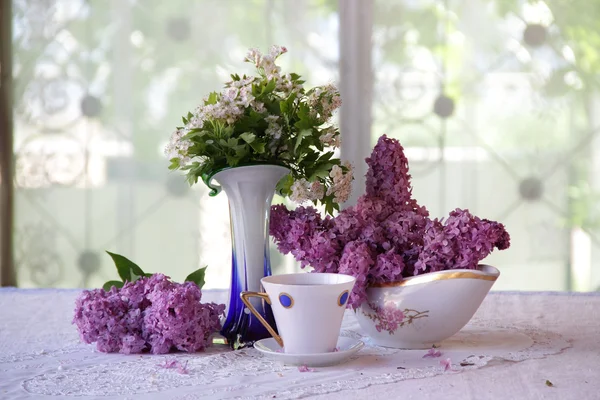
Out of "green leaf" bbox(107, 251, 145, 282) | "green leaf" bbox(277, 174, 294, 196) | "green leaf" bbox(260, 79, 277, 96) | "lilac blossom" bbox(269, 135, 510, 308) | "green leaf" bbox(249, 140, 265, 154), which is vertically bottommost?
"green leaf" bbox(107, 251, 145, 282)

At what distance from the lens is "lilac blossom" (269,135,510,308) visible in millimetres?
927

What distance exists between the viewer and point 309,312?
866 mm

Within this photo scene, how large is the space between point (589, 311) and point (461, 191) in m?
1.00

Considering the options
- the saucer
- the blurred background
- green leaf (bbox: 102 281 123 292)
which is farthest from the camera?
the blurred background

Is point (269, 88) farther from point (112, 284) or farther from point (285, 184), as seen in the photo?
point (112, 284)

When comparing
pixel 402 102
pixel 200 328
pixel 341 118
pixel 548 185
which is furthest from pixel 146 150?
pixel 200 328

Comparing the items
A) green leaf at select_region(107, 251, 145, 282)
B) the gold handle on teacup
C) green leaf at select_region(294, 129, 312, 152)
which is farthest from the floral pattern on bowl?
green leaf at select_region(107, 251, 145, 282)

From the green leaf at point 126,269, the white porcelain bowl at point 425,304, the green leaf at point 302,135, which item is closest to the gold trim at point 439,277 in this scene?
the white porcelain bowl at point 425,304

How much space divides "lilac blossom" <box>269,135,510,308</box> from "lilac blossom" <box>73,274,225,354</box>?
0.52 feet

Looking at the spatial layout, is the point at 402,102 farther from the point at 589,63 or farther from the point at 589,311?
the point at 589,311

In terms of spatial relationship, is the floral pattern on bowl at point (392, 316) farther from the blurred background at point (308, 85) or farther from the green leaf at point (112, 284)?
the blurred background at point (308, 85)

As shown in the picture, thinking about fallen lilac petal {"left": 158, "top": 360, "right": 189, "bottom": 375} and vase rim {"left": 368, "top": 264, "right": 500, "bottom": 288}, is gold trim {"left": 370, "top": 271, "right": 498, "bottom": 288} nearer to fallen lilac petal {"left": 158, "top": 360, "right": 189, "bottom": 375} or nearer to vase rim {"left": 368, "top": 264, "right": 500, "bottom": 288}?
vase rim {"left": 368, "top": 264, "right": 500, "bottom": 288}

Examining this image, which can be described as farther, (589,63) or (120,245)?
(120,245)

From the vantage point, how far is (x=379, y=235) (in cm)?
97
